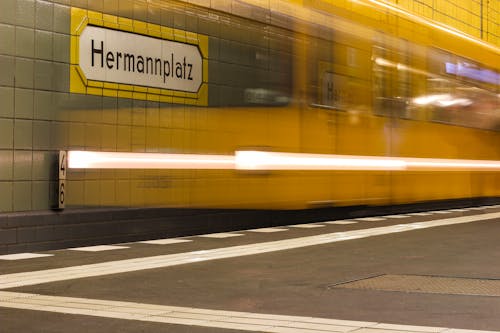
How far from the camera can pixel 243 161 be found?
13648 millimetres

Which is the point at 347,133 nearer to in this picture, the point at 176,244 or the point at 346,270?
the point at 176,244

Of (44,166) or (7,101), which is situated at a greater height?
(7,101)

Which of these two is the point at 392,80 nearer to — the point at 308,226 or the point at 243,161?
the point at 308,226

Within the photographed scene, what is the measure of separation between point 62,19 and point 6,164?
1.88m

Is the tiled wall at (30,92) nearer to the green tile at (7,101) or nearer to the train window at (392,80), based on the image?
the green tile at (7,101)

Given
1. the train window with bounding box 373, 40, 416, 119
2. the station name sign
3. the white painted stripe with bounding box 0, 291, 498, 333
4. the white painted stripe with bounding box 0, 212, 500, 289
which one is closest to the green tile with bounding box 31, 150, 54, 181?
the station name sign

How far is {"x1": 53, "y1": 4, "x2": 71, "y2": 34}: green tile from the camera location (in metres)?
11.4

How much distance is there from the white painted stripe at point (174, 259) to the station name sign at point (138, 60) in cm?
238

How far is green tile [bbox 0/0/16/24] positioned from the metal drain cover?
4.97 metres

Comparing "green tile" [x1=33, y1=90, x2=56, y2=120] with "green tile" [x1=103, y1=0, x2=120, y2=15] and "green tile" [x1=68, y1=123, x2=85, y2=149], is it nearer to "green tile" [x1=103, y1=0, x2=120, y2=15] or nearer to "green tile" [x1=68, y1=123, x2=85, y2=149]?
"green tile" [x1=68, y1=123, x2=85, y2=149]

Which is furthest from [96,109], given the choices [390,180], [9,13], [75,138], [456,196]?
[456,196]

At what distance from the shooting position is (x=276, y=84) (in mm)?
14383

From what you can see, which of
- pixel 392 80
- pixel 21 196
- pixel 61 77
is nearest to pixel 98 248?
pixel 21 196

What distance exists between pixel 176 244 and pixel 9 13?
11.5 feet
